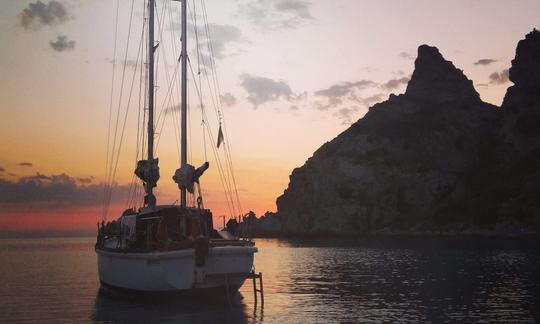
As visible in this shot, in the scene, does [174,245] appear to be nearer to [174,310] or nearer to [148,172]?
[174,310]

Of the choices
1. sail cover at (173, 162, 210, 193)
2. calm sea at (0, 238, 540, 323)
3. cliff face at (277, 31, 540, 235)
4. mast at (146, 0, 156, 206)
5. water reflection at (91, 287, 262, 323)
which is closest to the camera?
water reflection at (91, 287, 262, 323)

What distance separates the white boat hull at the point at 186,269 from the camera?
27.5 m

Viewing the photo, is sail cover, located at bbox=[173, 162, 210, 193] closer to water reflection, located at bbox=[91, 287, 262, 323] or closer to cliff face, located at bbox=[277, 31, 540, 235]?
water reflection, located at bbox=[91, 287, 262, 323]

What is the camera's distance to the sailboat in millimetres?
27656

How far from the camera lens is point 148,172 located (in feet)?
119

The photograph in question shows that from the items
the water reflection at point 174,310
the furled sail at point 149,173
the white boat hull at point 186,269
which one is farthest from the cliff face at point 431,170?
the white boat hull at point 186,269

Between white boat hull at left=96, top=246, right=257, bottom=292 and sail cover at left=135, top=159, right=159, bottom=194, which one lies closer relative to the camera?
white boat hull at left=96, top=246, right=257, bottom=292

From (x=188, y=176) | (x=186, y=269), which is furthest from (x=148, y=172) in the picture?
(x=186, y=269)

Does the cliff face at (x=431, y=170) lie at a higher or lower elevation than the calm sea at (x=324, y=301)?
higher

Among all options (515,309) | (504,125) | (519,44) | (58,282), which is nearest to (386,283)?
(515,309)

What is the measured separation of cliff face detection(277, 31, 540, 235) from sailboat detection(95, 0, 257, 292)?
5297 inches

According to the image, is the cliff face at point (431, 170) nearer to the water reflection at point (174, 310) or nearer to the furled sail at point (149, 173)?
the furled sail at point (149, 173)

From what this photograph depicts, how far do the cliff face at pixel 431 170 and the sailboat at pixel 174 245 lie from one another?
13454cm

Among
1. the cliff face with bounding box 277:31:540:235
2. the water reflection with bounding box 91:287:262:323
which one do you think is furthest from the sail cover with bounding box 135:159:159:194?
the cliff face with bounding box 277:31:540:235
